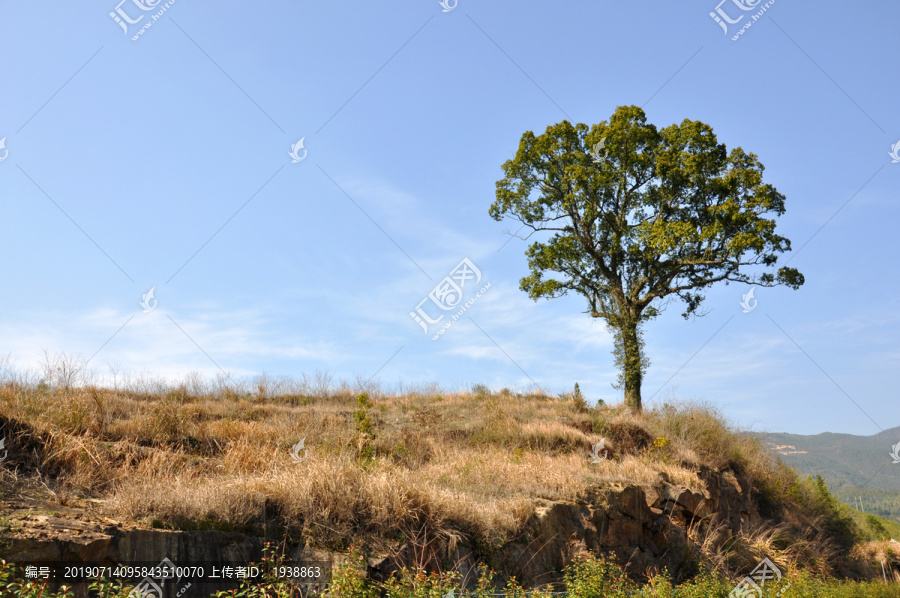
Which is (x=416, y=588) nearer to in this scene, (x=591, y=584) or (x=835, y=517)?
(x=591, y=584)

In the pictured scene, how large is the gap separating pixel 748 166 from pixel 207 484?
21893mm

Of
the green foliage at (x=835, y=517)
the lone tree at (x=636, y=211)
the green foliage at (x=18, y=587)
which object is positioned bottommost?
the green foliage at (x=835, y=517)

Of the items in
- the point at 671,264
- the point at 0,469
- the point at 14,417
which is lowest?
the point at 0,469

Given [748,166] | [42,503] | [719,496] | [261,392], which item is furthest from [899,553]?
[42,503]

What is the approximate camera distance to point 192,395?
16.0m

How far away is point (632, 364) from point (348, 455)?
1475cm

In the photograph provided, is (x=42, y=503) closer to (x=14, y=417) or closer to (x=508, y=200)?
(x=14, y=417)

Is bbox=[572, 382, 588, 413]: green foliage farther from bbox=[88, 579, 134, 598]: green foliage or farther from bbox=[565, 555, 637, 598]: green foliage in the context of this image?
bbox=[88, 579, 134, 598]: green foliage
